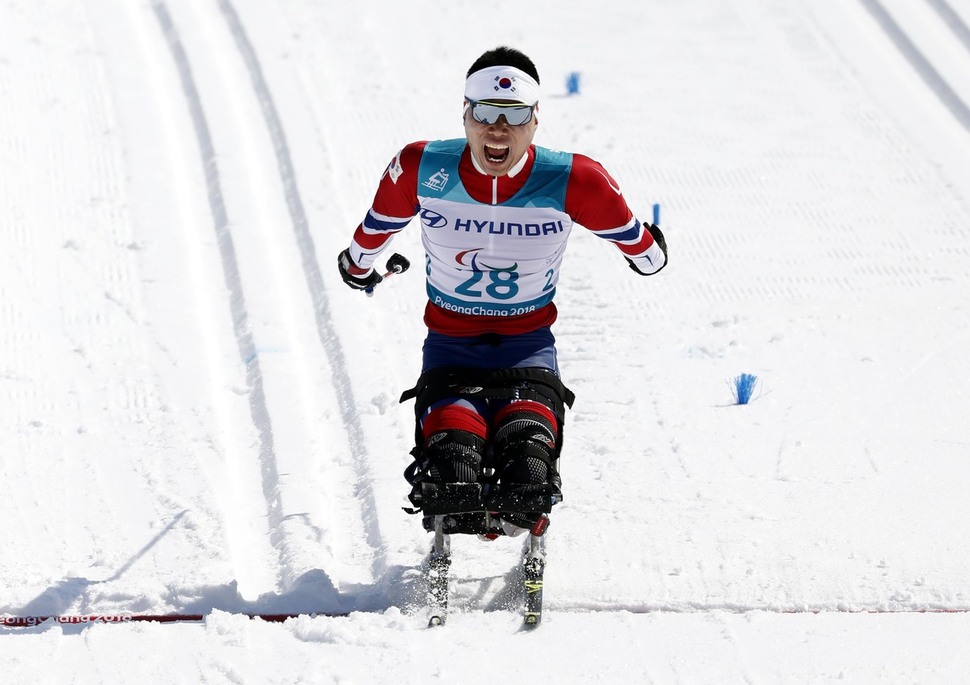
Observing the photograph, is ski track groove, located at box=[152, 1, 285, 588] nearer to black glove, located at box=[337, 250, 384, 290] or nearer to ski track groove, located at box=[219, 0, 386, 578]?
ski track groove, located at box=[219, 0, 386, 578]

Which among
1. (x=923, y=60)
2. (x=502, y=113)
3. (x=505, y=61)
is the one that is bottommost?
(x=923, y=60)

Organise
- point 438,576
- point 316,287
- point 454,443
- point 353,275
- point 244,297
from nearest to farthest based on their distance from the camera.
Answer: point 454,443 < point 438,576 < point 353,275 < point 244,297 < point 316,287

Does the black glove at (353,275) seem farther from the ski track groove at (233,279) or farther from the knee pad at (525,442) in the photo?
the ski track groove at (233,279)

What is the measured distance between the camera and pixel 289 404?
232 inches

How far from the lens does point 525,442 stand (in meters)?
4.41

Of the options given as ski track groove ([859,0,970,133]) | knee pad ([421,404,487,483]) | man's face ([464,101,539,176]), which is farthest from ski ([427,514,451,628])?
ski track groove ([859,0,970,133])

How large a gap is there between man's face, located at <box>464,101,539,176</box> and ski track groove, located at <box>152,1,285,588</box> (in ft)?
5.36

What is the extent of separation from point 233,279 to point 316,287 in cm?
42

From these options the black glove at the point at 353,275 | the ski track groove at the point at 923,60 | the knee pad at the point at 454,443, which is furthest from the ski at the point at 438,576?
the ski track groove at the point at 923,60

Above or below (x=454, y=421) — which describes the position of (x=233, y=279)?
below

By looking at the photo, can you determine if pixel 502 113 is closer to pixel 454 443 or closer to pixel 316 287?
pixel 454 443

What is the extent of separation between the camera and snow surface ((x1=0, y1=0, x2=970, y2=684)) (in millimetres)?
4531

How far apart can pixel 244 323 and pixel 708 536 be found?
2561 mm

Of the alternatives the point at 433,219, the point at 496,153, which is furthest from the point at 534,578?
the point at 496,153
